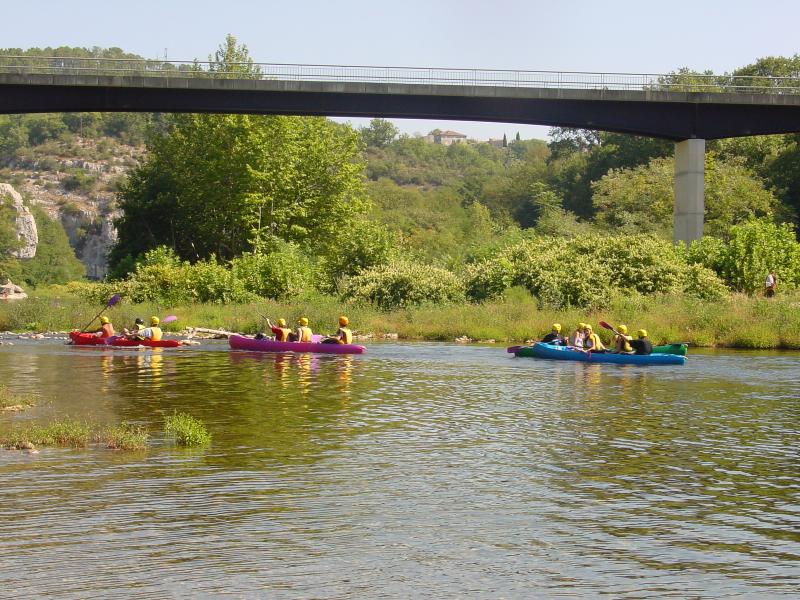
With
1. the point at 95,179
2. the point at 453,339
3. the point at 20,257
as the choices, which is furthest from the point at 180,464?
the point at 95,179

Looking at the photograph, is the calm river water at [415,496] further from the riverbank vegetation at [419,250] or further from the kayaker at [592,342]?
the riverbank vegetation at [419,250]

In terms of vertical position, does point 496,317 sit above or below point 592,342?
above

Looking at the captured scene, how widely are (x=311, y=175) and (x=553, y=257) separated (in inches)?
869

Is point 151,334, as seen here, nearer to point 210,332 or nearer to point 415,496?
point 210,332

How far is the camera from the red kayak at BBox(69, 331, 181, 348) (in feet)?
119

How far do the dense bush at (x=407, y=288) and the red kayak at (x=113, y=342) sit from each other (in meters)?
11.2

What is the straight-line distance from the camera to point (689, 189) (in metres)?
51.5

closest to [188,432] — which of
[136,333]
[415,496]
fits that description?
[415,496]

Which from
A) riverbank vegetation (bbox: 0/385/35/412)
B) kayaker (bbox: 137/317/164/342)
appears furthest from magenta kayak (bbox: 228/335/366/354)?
riverbank vegetation (bbox: 0/385/35/412)

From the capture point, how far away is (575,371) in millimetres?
30109

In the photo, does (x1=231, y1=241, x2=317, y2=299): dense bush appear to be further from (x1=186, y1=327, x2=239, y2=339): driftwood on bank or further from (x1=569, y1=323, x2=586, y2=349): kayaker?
(x1=569, y1=323, x2=586, y2=349): kayaker

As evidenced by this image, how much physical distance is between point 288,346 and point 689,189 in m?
25.0

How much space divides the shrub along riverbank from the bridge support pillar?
8.75m

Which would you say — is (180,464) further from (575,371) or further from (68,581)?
(575,371)
